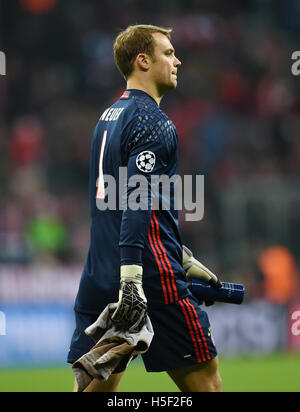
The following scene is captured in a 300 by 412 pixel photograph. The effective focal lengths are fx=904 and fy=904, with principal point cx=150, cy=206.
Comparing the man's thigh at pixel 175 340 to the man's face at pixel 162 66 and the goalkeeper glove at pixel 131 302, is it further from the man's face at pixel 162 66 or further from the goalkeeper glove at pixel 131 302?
the man's face at pixel 162 66

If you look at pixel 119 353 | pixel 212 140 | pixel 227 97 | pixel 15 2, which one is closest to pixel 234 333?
pixel 212 140

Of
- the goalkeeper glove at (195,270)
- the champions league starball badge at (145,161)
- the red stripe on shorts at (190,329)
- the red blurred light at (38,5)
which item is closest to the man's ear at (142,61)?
the champions league starball badge at (145,161)

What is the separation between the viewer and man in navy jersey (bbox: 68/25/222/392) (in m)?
4.08

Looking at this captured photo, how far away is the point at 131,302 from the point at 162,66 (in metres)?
1.20

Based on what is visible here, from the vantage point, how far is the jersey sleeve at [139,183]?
4020mm

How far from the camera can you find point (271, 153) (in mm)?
14609

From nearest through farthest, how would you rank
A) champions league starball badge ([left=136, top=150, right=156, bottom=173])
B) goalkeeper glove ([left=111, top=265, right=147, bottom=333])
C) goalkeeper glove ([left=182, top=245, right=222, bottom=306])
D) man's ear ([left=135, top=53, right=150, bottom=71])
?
goalkeeper glove ([left=111, top=265, right=147, bottom=333]) → champions league starball badge ([left=136, top=150, right=156, bottom=173]) → man's ear ([left=135, top=53, right=150, bottom=71]) → goalkeeper glove ([left=182, top=245, right=222, bottom=306])

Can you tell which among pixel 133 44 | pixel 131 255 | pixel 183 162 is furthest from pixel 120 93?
pixel 131 255

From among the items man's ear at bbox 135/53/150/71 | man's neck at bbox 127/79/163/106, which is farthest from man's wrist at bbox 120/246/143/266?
man's ear at bbox 135/53/150/71

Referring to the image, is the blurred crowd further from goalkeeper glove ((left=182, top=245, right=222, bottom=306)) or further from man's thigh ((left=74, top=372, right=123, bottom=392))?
man's thigh ((left=74, top=372, right=123, bottom=392))

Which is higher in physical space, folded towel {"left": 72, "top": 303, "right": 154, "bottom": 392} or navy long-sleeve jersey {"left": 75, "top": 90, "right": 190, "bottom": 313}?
navy long-sleeve jersey {"left": 75, "top": 90, "right": 190, "bottom": 313}

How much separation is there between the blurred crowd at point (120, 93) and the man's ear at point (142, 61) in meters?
7.07

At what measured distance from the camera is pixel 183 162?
14086mm

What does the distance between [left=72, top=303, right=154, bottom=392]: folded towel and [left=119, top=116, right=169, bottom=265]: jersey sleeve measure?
0.28m
